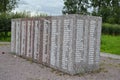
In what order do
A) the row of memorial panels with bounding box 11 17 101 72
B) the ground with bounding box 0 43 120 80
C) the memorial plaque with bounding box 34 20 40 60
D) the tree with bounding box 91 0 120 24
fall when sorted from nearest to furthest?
A: the ground with bounding box 0 43 120 80 → the row of memorial panels with bounding box 11 17 101 72 → the memorial plaque with bounding box 34 20 40 60 → the tree with bounding box 91 0 120 24

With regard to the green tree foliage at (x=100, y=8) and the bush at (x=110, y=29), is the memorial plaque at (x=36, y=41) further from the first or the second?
the green tree foliage at (x=100, y=8)

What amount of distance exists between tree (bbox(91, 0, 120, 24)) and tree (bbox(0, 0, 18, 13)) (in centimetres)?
2307

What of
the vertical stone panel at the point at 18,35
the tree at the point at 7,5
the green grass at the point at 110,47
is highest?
the tree at the point at 7,5

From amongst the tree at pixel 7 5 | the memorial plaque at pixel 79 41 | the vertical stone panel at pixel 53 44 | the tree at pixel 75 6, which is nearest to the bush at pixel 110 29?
the tree at pixel 7 5

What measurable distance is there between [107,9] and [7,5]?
26.1 m

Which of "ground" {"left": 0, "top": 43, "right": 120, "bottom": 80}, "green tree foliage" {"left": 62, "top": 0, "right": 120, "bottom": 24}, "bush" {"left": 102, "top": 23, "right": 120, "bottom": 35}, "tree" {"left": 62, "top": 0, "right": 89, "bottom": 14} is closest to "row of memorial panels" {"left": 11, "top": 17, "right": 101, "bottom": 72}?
"ground" {"left": 0, "top": 43, "right": 120, "bottom": 80}

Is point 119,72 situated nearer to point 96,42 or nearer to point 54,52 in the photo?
point 96,42

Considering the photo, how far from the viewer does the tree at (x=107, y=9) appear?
55.2 m

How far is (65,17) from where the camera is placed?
9375 mm

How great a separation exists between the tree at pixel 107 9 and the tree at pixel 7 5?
23069 millimetres

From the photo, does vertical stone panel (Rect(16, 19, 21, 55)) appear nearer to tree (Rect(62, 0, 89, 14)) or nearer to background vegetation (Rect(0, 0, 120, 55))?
background vegetation (Rect(0, 0, 120, 55))

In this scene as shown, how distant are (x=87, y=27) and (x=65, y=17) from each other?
75 centimetres

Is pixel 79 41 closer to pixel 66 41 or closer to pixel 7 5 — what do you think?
pixel 66 41

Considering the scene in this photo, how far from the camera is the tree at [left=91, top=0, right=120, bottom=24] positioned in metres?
55.2
